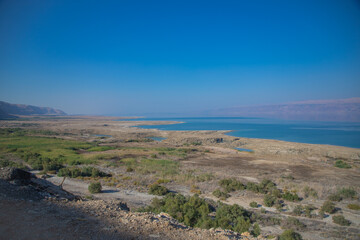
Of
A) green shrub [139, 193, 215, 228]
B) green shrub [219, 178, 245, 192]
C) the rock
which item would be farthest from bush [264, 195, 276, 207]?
the rock

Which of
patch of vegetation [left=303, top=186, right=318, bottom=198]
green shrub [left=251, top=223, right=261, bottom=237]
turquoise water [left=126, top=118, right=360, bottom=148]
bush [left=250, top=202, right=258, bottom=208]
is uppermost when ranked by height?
green shrub [left=251, top=223, right=261, bottom=237]

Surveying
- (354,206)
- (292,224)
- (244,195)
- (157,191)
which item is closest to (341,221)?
(292,224)

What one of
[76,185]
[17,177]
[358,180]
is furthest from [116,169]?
[358,180]

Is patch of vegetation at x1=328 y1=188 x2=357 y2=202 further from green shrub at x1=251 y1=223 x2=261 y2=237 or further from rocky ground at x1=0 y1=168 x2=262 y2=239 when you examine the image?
rocky ground at x1=0 y1=168 x2=262 y2=239

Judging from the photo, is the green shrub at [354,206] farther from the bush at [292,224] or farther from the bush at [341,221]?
the bush at [292,224]

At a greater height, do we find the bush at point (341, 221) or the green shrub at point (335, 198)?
the bush at point (341, 221)

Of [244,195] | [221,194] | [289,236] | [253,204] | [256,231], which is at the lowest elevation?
[244,195]

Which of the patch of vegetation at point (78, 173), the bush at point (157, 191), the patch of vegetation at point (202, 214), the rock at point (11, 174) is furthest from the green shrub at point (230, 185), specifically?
the rock at point (11, 174)

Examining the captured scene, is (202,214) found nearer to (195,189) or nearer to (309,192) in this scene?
(195,189)

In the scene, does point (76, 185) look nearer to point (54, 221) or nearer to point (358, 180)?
point (54, 221)

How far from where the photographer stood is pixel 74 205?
7.80 metres

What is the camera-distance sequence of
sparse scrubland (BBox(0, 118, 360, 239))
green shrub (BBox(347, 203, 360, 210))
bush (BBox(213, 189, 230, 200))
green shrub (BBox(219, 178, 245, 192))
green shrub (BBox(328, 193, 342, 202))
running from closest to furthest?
sparse scrubland (BBox(0, 118, 360, 239)) < green shrub (BBox(347, 203, 360, 210)) < green shrub (BBox(328, 193, 342, 202)) < bush (BBox(213, 189, 230, 200)) < green shrub (BBox(219, 178, 245, 192))

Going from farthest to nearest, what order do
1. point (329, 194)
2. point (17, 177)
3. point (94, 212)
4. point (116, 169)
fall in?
point (116, 169) < point (329, 194) < point (17, 177) < point (94, 212)

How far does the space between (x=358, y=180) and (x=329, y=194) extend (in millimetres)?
9489
